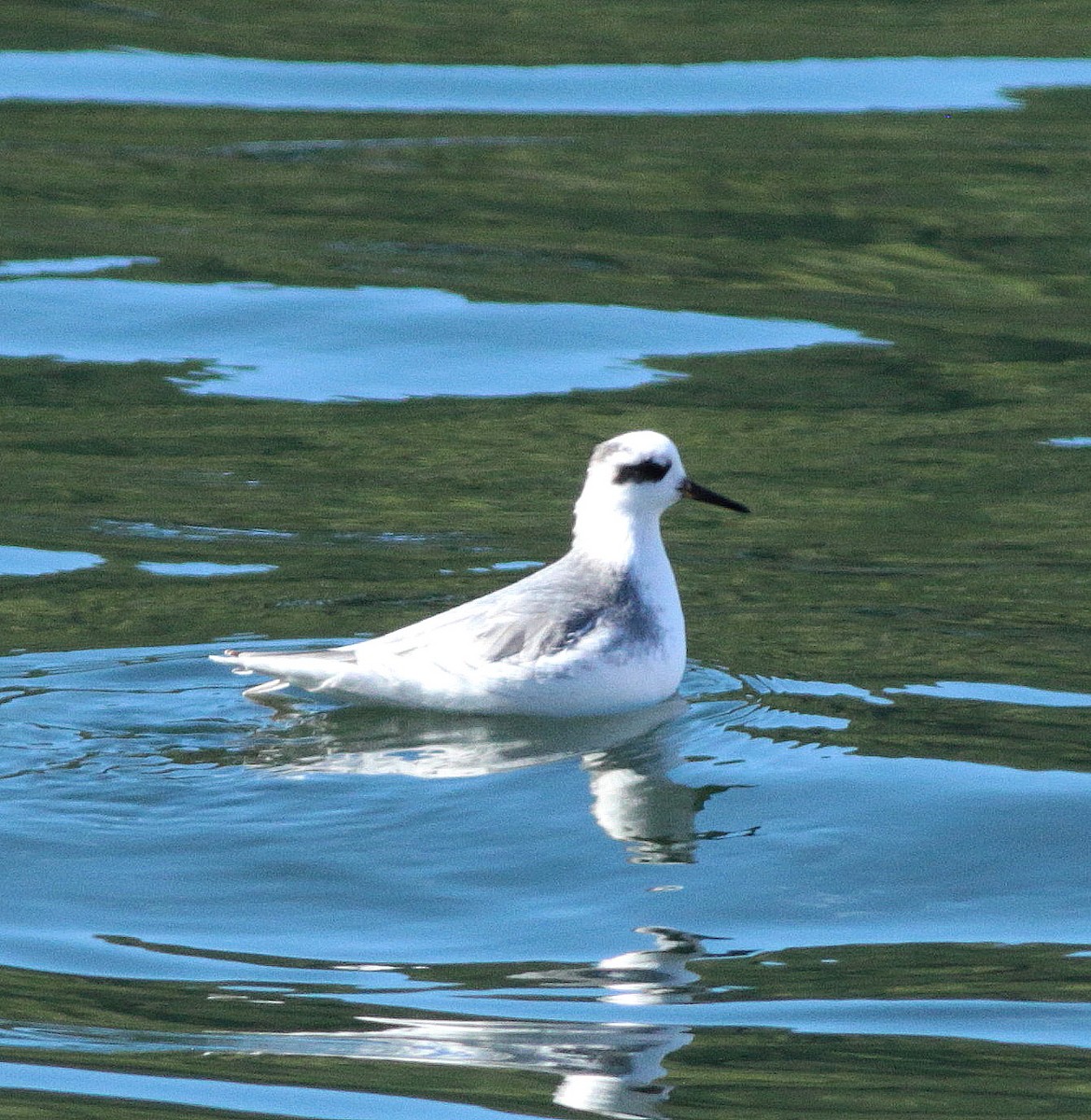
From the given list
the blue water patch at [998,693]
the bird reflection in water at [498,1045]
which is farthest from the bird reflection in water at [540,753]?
the bird reflection in water at [498,1045]

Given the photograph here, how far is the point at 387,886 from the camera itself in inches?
275

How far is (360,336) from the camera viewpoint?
14.0 m

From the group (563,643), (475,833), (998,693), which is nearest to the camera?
(475,833)

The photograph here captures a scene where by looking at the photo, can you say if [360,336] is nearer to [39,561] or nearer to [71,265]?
[71,265]

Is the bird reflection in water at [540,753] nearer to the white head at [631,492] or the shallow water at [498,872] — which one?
the shallow water at [498,872]

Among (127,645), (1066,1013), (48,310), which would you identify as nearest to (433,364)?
(48,310)

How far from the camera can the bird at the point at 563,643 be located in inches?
319

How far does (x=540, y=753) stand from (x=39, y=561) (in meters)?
3.28

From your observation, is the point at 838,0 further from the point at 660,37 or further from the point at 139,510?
the point at 139,510

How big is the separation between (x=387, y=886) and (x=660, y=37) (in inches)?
561

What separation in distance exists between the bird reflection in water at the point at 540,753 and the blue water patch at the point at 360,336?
194 inches

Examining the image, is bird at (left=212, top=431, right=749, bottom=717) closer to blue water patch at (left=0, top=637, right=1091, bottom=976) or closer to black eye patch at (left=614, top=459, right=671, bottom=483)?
black eye patch at (left=614, top=459, right=671, bottom=483)

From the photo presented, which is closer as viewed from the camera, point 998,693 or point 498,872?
point 498,872

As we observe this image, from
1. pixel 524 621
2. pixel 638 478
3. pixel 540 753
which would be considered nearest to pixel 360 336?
pixel 638 478
